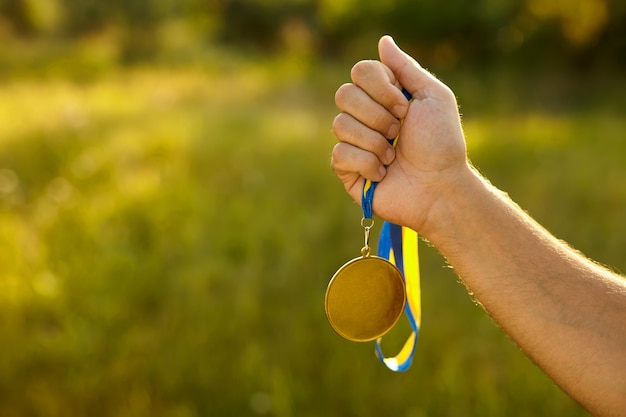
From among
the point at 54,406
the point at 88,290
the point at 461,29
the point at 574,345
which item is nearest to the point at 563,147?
the point at 88,290

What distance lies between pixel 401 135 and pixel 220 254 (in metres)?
3.03

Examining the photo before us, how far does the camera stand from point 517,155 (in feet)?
23.7

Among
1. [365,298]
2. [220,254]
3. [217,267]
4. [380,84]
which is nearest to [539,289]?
[365,298]

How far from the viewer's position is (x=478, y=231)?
153 cm

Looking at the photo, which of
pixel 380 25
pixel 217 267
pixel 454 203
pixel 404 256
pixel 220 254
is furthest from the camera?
pixel 380 25

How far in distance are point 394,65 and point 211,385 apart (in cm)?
218

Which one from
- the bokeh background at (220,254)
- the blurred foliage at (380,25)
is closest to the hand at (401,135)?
the bokeh background at (220,254)

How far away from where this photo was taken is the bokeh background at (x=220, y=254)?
3.23 metres

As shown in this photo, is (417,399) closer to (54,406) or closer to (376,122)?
(54,406)

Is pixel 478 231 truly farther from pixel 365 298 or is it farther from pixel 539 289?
pixel 365 298

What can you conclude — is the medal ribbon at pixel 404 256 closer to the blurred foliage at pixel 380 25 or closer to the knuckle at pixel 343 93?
the knuckle at pixel 343 93

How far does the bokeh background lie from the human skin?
8cm

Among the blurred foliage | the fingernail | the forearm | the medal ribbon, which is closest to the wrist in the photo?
the forearm

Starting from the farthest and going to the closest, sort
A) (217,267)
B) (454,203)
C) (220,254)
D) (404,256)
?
(220,254) → (217,267) → (404,256) → (454,203)
